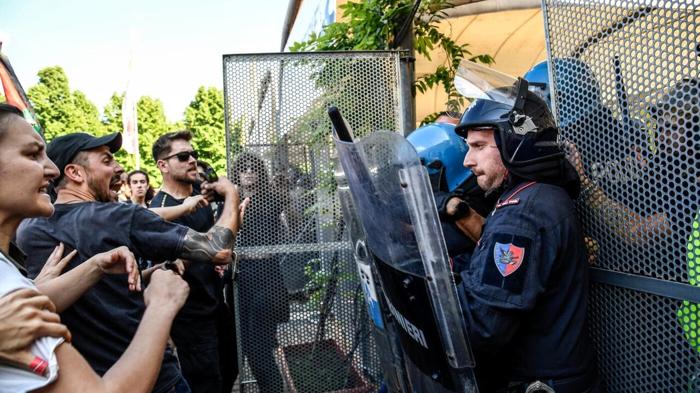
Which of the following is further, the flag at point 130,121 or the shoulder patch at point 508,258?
the flag at point 130,121

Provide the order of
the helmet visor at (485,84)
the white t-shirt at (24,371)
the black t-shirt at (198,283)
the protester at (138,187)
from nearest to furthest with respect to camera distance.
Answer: the white t-shirt at (24,371) < the helmet visor at (485,84) < the black t-shirt at (198,283) < the protester at (138,187)

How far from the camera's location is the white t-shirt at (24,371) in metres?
1.03

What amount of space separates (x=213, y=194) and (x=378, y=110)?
1230 millimetres

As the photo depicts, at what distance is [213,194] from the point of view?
3.23m

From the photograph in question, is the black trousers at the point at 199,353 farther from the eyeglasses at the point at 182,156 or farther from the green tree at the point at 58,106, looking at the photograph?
the green tree at the point at 58,106

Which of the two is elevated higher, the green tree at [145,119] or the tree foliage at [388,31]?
the green tree at [145,119]

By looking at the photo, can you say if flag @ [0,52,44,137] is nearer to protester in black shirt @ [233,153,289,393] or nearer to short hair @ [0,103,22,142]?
protester in black shirt @ [233,153,289,393]

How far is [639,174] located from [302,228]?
2132 mm

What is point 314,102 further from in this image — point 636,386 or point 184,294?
point 636,386

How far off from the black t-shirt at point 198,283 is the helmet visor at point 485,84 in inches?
86.8

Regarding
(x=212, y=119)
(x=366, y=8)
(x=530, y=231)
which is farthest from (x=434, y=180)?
(x=212, y=119)

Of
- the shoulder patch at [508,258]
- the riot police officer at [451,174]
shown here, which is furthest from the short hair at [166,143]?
the shoulder patch at [508,258]

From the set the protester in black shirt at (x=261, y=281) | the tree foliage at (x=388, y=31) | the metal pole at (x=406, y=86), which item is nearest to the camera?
the protester in black shirt at (x=261, y=281)

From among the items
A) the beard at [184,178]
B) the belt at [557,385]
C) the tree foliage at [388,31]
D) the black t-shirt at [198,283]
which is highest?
the tree foliage at [388,31]
